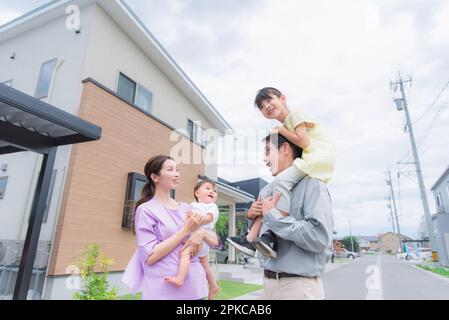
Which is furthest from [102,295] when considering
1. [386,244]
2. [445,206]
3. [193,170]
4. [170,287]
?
[386,244]

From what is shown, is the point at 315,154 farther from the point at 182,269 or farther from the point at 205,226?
the point at 182,269

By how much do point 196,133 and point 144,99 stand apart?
108 inches

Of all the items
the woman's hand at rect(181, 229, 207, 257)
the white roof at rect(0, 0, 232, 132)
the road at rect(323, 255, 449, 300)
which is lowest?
the road at rect(323, 255, 449, 300)

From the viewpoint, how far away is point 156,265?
1229mm

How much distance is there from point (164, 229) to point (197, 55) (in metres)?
2.55

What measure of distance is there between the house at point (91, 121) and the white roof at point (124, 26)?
2cm

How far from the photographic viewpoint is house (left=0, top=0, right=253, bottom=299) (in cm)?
420

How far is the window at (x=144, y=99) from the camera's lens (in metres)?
6.56

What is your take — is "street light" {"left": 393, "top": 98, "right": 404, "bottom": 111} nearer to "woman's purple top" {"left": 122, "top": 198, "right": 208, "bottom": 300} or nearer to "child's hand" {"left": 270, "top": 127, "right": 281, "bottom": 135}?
"child's hand" {"left": 270, "top": 127, "right": 281, "bottom": 135}

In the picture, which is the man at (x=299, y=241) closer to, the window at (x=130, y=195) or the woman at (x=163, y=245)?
the woman at (x=163, y=245)

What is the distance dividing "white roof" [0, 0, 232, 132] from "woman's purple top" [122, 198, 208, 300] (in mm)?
6036

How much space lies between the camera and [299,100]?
1.40 meters

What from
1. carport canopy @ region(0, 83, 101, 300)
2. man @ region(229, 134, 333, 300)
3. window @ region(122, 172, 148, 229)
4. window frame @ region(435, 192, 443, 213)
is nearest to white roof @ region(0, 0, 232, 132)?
window @ region(122, 172, 148, 229)
